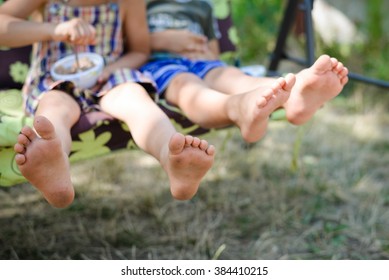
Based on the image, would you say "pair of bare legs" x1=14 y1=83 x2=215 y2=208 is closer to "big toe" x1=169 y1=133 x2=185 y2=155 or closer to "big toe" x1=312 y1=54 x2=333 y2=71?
"big toe" x1=169 y1=133 x2=185 y2=155

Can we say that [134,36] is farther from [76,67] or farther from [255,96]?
[255,96]

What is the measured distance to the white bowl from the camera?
63.0 inches

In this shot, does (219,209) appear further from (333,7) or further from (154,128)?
(333,7)

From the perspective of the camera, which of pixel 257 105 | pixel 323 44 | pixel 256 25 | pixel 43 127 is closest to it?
pixel 43 127

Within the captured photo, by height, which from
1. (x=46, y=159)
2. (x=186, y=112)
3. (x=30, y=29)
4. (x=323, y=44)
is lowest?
(x=323, y=44)

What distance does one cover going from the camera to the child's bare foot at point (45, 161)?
A: 122 cm

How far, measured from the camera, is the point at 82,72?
1616mm

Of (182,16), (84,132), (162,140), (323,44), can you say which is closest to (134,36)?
(182,16)

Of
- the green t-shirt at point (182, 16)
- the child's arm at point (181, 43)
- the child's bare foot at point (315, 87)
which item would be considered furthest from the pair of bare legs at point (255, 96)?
the green t-shirt at point (182, 16)

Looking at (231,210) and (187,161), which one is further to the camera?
(231,210)

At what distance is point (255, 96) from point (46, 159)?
19.7 inches

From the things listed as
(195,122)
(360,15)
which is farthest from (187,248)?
(360,15)

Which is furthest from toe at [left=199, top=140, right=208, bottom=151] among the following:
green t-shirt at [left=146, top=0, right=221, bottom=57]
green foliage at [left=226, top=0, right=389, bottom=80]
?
green foliage at [left=226, top=0, right=389, bottom=80]

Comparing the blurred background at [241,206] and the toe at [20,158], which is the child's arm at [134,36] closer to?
the blurred background at [241,206]
